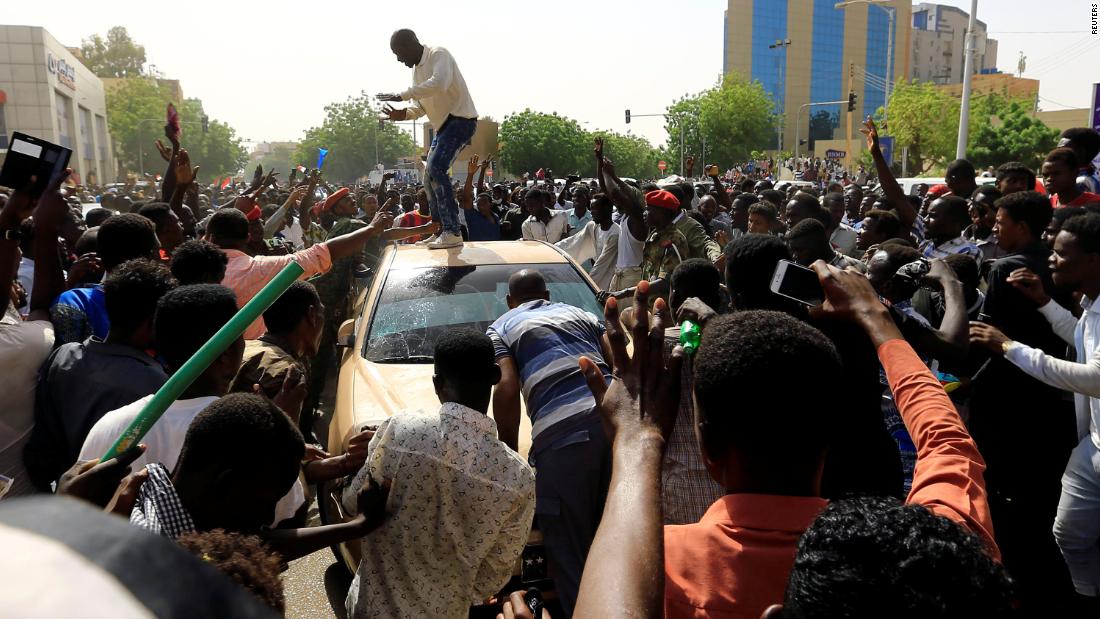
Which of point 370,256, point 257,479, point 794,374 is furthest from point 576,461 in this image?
point 370,256

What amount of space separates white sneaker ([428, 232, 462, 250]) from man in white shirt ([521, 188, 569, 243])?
3.93m

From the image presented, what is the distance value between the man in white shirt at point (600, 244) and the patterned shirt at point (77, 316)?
4.27m

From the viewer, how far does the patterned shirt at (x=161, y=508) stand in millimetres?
1786

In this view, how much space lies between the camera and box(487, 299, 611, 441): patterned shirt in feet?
10.5

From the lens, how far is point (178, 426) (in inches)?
92.6

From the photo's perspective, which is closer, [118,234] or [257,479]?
[257,479]

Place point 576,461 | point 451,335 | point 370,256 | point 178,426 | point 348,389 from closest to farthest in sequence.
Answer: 1. point 178,426
2. point 451,335
3. point 576,461
4. point 348,389
5. point 370,256

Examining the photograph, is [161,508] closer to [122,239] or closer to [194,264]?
[194,264]

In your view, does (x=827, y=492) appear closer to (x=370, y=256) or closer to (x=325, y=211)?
(x=370, y=256)

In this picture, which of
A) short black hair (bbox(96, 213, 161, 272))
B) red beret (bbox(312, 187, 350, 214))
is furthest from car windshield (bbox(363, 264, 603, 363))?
red beret (bbox(312, 187, 350, 214))

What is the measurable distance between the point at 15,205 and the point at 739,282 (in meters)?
2.67

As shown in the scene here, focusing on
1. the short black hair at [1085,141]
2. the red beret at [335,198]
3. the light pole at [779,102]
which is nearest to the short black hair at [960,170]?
the short black hair at [1085,141]

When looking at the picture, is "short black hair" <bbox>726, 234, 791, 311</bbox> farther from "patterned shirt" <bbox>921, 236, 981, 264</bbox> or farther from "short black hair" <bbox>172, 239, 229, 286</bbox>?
"patterned shirt" <bbox>921, 236, 981, 264</bbox>

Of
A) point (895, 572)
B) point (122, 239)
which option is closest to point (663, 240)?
point (122, 239)
